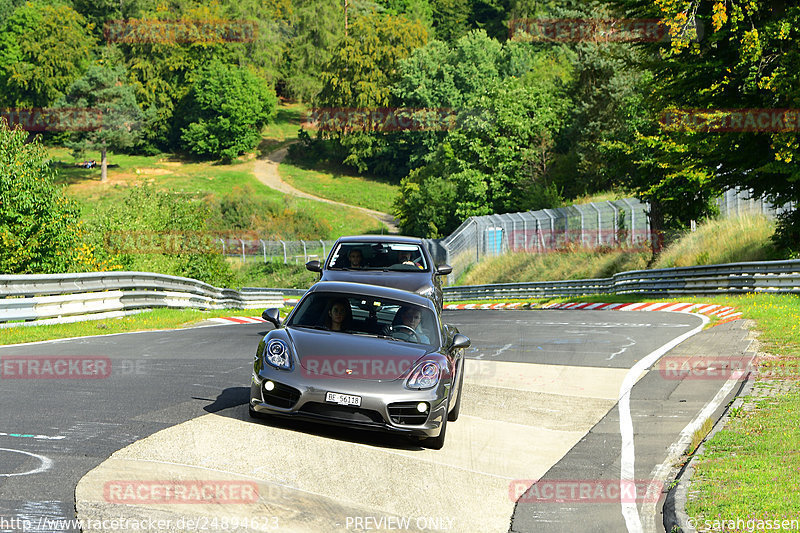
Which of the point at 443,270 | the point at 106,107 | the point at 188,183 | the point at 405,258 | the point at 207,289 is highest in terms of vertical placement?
the point at 405,258

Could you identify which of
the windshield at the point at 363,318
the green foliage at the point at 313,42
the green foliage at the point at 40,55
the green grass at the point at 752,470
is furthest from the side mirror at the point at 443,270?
the green foliage at the point at 313,42

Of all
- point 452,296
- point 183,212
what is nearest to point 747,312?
point 452,296

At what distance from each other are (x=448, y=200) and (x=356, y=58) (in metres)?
44.6

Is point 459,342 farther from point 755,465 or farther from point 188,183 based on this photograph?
point 188,183

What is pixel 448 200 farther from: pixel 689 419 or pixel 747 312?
pixel 689 419

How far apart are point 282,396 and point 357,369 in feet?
2.31

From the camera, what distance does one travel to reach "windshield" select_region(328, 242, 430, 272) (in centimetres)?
1555

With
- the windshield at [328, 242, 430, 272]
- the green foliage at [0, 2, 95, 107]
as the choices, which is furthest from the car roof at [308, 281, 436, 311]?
the green foliage at [0, 2, 95, 107]

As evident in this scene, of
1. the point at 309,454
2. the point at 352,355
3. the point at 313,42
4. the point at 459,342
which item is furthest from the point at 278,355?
the point at 313,42

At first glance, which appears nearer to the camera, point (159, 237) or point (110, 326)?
point (110, 326)

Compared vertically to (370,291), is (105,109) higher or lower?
lower

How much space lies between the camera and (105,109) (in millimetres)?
112000

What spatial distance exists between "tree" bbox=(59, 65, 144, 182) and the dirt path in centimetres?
1543

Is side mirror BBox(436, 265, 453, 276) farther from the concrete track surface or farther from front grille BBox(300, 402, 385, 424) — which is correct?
front grille BBox(300, 402, 385, 424)
